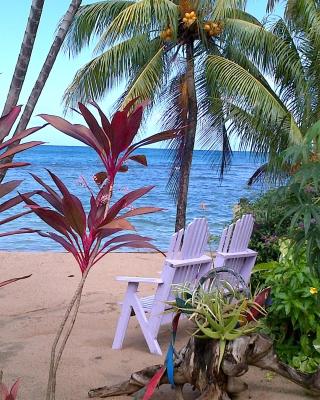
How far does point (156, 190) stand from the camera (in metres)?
34.7

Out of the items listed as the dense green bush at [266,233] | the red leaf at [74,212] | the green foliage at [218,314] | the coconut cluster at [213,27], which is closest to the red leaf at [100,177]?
the red leaf at [74,212]

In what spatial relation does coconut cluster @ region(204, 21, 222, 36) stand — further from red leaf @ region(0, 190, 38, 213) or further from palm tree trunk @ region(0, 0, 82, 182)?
red leaf @ region(0, 190, 38, 213)

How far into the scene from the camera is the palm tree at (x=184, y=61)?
407 inches

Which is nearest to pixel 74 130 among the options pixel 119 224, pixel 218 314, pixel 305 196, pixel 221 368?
pixel 119 224

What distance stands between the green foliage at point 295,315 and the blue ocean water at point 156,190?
0.92m

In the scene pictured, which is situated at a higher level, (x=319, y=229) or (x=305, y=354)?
(x=319, y=229)

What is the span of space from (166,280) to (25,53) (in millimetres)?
2021

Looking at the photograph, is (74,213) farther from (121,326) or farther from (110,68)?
(110,68)

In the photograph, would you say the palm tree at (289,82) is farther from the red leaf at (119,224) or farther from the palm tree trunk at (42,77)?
the red leaf at (119,224)

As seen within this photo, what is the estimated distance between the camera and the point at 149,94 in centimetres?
1106

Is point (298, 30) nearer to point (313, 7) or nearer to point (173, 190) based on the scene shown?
point (313, 7)

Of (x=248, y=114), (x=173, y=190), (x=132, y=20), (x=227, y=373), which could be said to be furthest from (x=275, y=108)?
(x=227, y=373)

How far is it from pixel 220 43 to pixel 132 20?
7.84 ft

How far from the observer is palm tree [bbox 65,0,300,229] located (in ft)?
33.9
